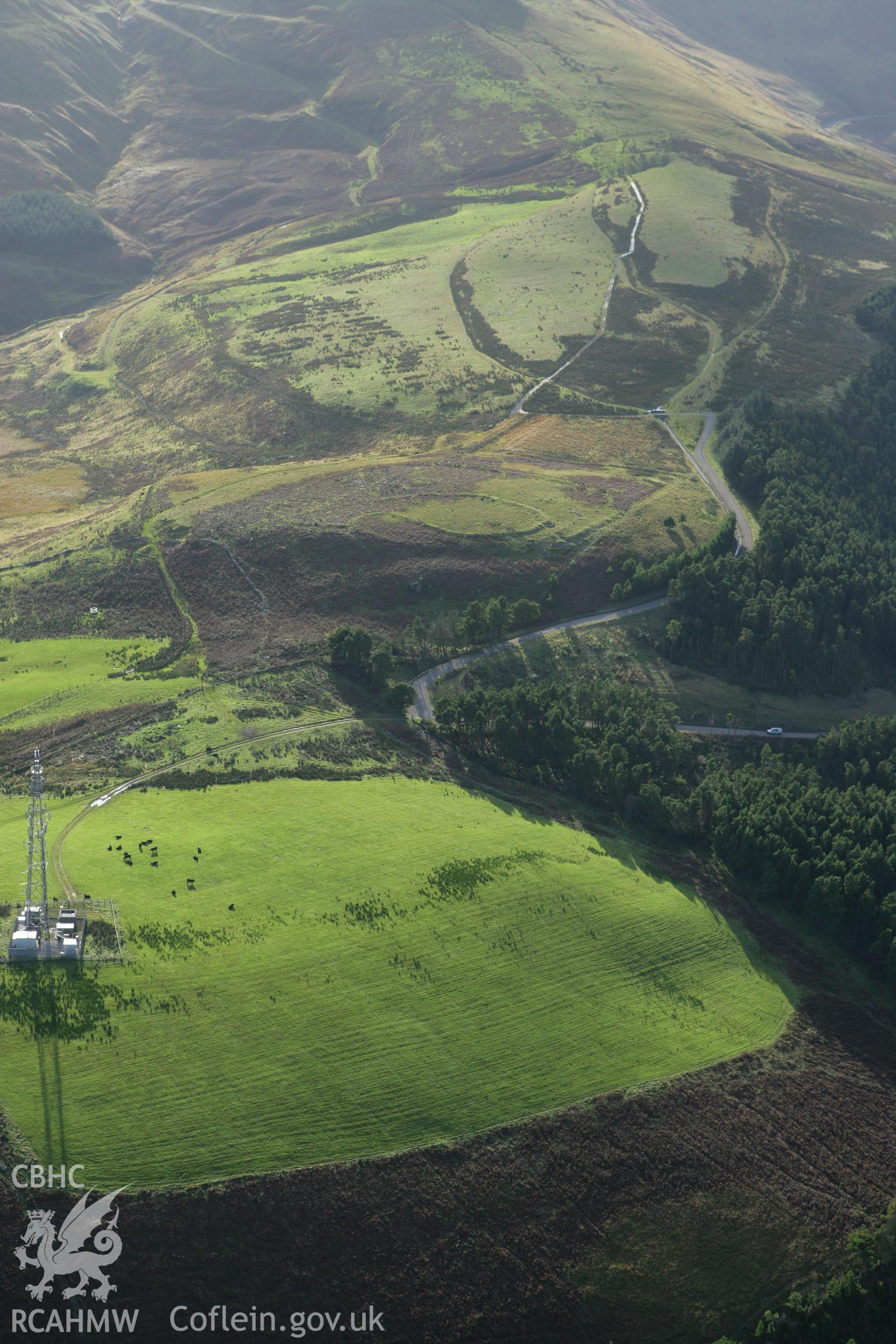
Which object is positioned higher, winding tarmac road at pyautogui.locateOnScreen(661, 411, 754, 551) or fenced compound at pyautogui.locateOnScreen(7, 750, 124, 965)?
winding tarmac road at pyautogui.locateOnScreen(661, 411, 754, 551)

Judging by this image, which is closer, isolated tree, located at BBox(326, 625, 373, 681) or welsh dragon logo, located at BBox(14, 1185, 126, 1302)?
welsh dragon logo, located at BBox(14, 1185, 126, 1302)

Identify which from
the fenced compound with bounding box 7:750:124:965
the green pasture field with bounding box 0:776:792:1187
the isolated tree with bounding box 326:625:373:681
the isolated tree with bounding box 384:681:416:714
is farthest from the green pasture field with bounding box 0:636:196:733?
the fenced compound with bounding box 7:750:124:965

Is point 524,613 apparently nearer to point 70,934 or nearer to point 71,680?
point 71,680

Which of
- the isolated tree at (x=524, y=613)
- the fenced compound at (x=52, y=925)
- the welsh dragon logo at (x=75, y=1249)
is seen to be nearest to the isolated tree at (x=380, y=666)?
the isolated tree at (x=524, y=613)

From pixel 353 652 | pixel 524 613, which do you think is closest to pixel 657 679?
pixel 524 613

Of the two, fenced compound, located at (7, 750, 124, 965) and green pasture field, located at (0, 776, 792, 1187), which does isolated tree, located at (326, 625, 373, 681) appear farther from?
fenced compound, located at (7, 750, 124, 965)

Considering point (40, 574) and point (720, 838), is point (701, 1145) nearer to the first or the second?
point (720, 838)
